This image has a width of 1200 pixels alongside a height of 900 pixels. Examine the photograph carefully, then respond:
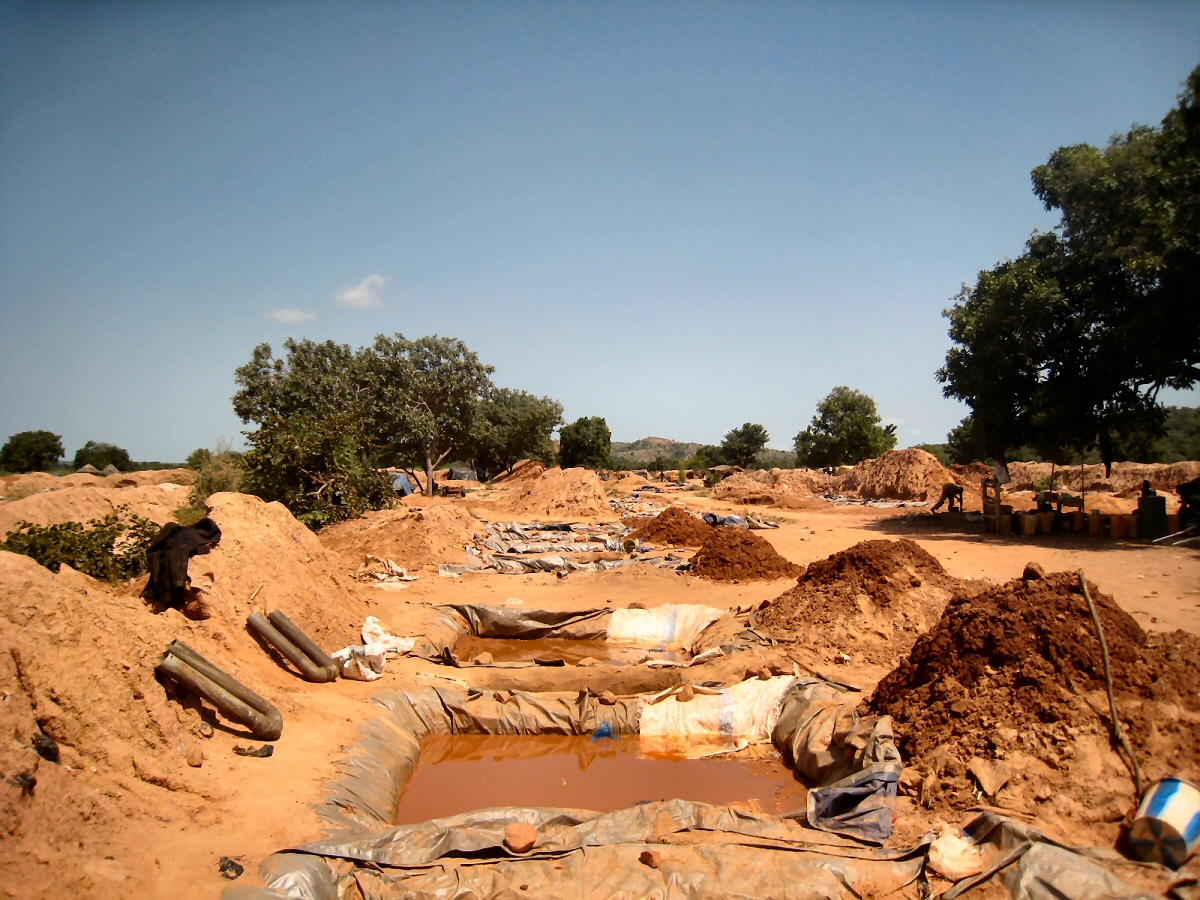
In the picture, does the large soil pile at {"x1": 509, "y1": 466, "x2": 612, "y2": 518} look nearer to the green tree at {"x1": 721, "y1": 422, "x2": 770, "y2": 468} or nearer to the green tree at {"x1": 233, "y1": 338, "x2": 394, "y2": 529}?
the green tree at {"x1": 233, "y1": 338, "x2": 394, "y2": 529}

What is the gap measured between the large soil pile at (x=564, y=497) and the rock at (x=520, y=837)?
50.3 ft

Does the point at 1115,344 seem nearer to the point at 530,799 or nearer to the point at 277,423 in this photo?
the point at 530,799

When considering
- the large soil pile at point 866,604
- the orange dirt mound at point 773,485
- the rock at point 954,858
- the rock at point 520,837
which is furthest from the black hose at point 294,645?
the orange dirt mound at point 773,485

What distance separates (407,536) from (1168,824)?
1198 cm

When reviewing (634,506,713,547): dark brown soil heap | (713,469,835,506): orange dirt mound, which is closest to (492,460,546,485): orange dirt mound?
(713,469,835,506): orange dirt mound

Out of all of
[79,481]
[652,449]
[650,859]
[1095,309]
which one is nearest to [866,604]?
[650,859]

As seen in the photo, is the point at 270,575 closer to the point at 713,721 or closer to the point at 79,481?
the point at 713,721

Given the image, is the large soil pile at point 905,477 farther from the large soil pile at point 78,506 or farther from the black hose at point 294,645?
the large soil pile at point 78,506

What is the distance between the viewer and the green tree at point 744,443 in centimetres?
4756

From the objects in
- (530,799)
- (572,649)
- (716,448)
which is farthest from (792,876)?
(716,448)

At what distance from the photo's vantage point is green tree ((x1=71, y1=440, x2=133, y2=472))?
43031 millimetres

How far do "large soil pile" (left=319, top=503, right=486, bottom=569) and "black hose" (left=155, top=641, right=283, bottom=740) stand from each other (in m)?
7.07

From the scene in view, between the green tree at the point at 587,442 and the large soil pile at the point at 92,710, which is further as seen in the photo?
the green tree at the point at 587,442

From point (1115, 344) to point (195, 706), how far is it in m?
15.2
